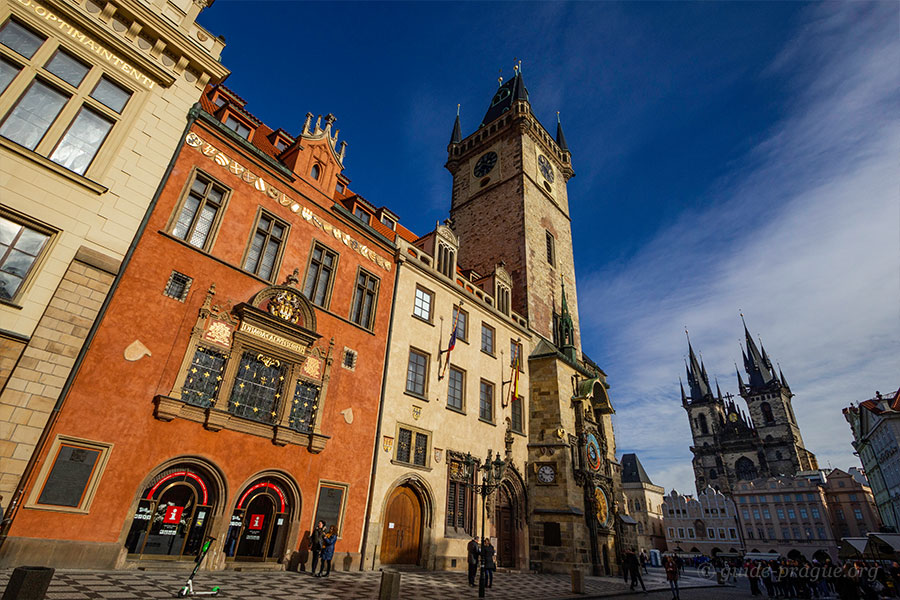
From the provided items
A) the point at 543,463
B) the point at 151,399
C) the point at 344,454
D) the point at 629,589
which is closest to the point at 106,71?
the point at 151,399

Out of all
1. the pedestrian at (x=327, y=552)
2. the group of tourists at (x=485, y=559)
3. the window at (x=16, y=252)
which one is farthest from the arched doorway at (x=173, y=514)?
the group of tourists at (x=485, y=559)

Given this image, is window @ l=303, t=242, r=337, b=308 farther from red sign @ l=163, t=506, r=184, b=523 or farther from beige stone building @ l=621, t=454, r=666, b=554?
beige stone building @ l=621, t=454, r=666, b=554

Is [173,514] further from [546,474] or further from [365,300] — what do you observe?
[546,474]

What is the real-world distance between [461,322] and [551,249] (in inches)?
509

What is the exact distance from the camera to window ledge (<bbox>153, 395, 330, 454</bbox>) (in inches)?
417

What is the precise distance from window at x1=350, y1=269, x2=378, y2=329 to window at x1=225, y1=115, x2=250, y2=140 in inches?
242

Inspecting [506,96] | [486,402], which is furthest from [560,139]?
[486,402]

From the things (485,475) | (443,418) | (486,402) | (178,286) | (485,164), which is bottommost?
(485,475)

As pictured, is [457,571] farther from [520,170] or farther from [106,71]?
[520,170]

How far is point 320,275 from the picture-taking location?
15.7 m

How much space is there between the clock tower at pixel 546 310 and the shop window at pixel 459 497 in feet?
15.3

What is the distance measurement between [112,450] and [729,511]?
99.7 metres

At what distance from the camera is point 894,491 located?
142 ft

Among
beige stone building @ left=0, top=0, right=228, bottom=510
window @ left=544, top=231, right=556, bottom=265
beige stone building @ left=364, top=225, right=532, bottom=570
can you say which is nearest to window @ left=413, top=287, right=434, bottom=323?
beige stone building @ left=364, top=225, right=532, bottom=570
